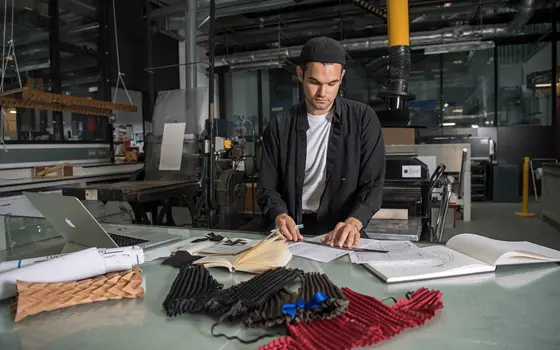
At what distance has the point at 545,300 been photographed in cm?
85

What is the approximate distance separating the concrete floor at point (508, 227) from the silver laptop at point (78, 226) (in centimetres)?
342

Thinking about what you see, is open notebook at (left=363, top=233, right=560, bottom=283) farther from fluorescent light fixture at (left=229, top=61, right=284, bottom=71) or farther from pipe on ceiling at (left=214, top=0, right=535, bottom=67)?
fluorescent light fixture at (left=229, top=61, right=284, bottom=71)

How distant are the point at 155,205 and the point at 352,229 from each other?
318cm

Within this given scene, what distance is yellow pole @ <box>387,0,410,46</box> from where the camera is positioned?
3.44m

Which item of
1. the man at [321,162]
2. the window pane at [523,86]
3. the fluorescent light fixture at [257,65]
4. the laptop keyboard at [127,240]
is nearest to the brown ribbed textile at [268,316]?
the laptop keyboard at [127,240]

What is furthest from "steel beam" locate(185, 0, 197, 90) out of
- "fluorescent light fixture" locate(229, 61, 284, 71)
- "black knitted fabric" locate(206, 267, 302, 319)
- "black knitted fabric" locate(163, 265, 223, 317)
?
"black knitted fabric" locate(206, 267, 302, 319)

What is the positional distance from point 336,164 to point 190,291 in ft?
3.31

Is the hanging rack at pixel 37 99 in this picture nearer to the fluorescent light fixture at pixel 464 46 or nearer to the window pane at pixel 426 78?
the fluorescent light fixture at pixel 464 46

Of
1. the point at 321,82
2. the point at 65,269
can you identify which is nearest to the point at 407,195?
the point at 321,82

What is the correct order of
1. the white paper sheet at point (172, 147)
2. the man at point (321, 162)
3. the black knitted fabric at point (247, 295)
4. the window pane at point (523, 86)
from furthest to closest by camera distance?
1. the window pane at point (523, 86)
2. the white paper sheet at point (172, 147)
3. the man at point (321, 162)
4. the black knitted fabric at point (247, 295)

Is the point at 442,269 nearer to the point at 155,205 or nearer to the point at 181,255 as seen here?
the point at 181,255

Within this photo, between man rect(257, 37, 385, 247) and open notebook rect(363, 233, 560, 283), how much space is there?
0.55 meters

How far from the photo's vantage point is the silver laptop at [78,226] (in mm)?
1173

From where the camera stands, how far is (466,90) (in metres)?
8.20
